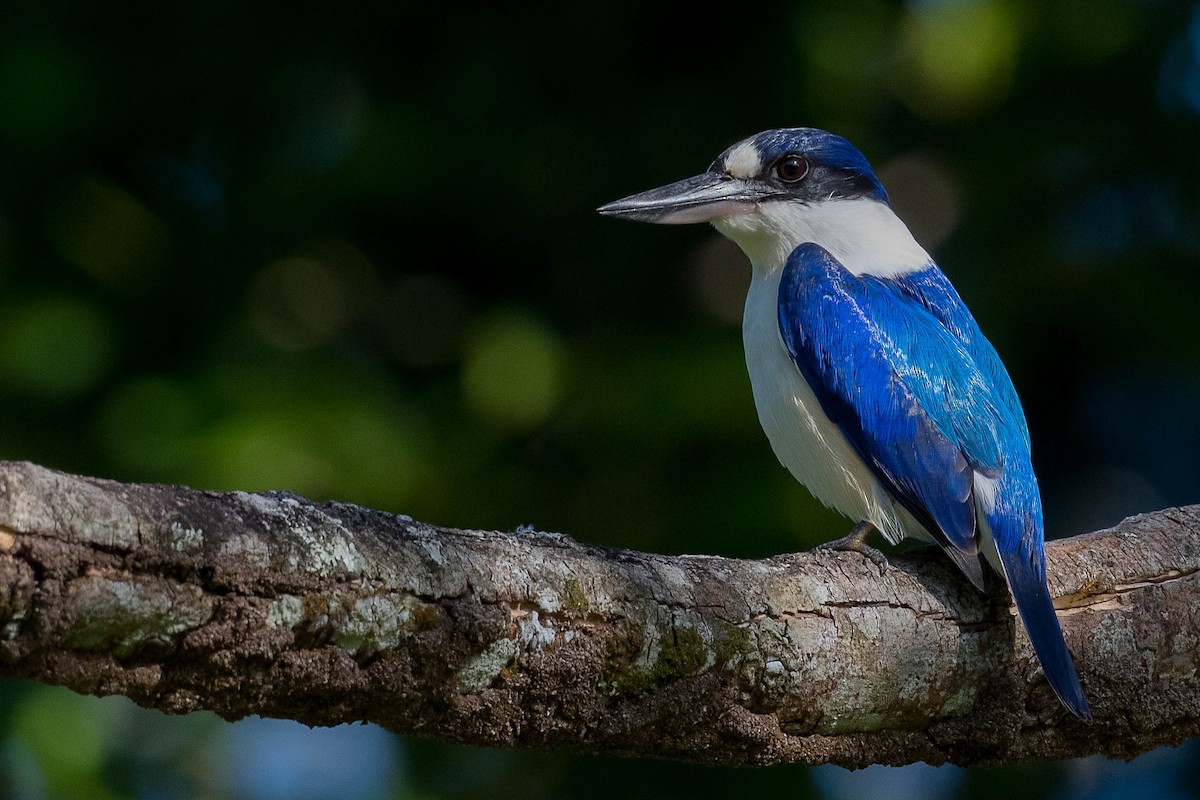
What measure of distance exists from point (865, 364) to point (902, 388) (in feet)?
0.47

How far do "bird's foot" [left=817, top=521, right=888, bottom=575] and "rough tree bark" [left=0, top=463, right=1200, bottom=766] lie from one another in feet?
0.21

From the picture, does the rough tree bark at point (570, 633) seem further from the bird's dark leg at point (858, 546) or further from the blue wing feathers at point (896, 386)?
the blue wing feathers at point (896, 386)

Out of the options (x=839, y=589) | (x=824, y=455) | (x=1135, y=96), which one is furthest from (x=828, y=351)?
(x=1135, y=96)

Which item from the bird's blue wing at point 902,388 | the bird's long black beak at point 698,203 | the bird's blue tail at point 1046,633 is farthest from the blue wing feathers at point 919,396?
the bird's long black beak at point 698,203

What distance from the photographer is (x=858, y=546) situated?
13.2 ft

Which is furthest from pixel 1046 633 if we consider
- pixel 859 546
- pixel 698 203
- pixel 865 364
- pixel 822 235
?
pixel 698 203

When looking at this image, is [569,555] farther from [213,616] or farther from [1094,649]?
[1094,649]

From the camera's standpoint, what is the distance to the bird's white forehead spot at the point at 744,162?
500 centimetres

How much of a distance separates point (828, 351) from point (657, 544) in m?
1.83

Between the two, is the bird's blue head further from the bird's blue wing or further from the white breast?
the bird's blue wing

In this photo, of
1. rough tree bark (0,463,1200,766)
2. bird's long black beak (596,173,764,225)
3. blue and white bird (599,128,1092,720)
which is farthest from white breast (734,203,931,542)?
rough tree bark (0,463,1200,766)

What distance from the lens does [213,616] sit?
2393 millimetres

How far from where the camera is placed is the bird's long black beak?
4.96 m

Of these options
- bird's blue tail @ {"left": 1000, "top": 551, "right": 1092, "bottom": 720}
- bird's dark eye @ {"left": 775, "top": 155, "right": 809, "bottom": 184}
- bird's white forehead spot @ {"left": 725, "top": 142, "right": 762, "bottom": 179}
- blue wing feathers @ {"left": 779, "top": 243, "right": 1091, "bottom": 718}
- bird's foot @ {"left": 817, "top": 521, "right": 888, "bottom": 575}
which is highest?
bird's white forehead spot @ {"left": 725, "top": 142, "right": 762, "bottom": 179}
